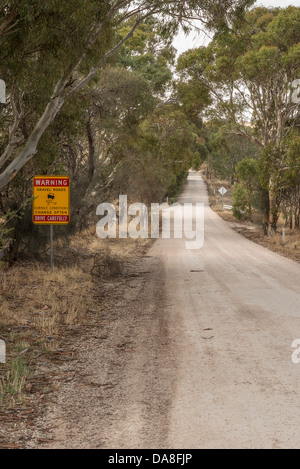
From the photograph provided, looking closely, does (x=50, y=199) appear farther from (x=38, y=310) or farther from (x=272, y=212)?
(x=272, y=212)

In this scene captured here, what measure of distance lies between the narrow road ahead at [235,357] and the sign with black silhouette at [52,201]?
338 cm

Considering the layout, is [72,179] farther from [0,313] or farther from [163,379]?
[163,379]

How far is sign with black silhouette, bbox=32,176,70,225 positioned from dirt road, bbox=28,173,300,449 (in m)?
2.63

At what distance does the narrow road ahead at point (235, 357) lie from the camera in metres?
5.00

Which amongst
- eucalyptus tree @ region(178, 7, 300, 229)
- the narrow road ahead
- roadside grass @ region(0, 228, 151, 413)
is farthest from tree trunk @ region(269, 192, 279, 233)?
roadside grass @ region(0, 228, 151, 413)

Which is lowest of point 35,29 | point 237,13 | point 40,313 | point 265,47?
point 40,313

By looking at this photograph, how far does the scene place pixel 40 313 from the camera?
422 inches

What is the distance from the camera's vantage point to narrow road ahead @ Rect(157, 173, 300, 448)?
5.00m

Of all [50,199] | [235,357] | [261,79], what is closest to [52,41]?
[50,199]

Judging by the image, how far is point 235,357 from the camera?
24.6ft

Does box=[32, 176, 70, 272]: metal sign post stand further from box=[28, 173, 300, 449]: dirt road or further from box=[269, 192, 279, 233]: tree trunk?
box=[269, 192, 279, 233]: tree trunk
